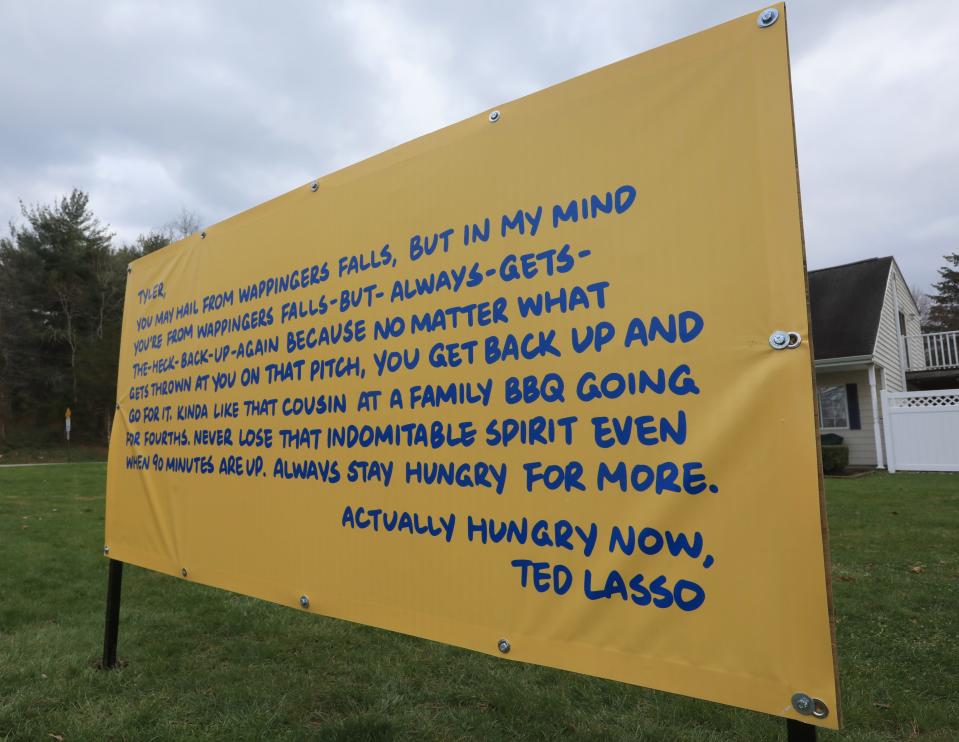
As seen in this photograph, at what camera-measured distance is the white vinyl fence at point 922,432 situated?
12.6m

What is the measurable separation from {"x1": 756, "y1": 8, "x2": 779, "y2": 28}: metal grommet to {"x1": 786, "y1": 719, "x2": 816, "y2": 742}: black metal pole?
5.37 ft

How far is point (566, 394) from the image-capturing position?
1.84 meters

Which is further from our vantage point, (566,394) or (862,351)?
(862,351)

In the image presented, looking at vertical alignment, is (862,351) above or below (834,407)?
above

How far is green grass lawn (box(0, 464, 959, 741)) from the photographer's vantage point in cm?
270

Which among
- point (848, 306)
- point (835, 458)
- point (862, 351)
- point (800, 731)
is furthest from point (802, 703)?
point (848, 306)

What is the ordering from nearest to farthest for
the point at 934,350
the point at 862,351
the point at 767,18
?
1. the point at 767,18
2. the point at 862,351
3. the point at 934,350

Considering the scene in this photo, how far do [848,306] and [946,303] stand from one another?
3477 centimetres

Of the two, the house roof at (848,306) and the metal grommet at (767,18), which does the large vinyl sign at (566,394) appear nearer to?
the metal grommet at (767,18)

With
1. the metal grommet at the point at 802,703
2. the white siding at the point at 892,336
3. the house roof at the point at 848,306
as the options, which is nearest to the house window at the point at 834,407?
the house roof at the point at 848,306

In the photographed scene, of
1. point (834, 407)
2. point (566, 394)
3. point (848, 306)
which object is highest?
point (848, 306)

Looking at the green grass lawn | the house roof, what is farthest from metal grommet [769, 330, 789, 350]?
the house roof

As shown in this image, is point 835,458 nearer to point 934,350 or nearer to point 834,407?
point 834,407

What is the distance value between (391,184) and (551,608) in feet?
5.31
